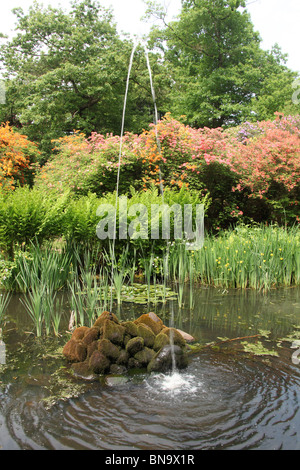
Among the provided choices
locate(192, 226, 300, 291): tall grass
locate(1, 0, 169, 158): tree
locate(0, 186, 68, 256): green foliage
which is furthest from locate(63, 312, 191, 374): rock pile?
locate(1, 0, 169, 158): tree

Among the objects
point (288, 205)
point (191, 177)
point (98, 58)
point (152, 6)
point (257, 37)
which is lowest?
point (288, 205)

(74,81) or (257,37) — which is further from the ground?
(257,37)

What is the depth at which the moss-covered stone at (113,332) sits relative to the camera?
317 cm

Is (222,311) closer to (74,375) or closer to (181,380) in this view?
(181,380)

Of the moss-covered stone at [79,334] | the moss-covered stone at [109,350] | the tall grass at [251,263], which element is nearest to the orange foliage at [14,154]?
the tall grass at [251,263]

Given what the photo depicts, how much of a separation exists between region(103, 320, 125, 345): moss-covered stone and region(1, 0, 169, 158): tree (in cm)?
1642

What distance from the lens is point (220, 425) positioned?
221cm

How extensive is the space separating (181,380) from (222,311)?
6.60 feet

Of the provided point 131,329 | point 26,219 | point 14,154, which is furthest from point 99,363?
point 14,154

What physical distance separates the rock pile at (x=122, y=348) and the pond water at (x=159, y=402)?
12cm

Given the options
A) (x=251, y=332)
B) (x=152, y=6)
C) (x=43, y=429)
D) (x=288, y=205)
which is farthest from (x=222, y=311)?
(x=152, y=6)

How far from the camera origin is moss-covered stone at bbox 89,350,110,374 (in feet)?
9.66

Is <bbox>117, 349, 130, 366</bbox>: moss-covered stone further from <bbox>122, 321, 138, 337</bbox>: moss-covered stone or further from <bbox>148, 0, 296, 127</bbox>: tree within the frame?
<bbox>148, 0, 296, 127</bbox>: tree

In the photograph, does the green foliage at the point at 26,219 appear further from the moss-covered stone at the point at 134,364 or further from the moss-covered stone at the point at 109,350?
the moss-covered stone at the point at 134,364
